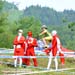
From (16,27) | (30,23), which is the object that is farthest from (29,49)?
(30,23)

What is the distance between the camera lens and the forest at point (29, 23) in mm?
55003

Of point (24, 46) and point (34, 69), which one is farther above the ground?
point (24, 46)

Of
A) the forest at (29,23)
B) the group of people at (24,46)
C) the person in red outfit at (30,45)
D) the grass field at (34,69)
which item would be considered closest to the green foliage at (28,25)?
the forest at (29,23)

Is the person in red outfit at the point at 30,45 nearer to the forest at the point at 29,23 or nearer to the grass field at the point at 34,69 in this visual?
the grass field at the point at 34,69

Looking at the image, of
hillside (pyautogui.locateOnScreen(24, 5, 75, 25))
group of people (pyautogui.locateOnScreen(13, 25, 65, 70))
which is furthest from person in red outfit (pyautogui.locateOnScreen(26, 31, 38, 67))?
hillside (pyautogui.locateOnScreen(24, 5, 75, 25))

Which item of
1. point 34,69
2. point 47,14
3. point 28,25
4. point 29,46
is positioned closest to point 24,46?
point 29,46

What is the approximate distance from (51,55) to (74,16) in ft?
409

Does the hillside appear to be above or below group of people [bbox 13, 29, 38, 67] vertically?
above

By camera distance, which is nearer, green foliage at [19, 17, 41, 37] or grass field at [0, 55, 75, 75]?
grass field at [0, 55, 75, 75]

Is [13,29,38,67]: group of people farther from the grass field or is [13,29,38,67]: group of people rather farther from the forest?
the forest

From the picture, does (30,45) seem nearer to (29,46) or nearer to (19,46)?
(29,46)

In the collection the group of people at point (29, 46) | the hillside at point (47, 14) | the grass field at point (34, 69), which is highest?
the hillside at point (47, 14)

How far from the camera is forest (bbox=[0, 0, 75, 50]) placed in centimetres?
5500

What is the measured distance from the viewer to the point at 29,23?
8100cm
